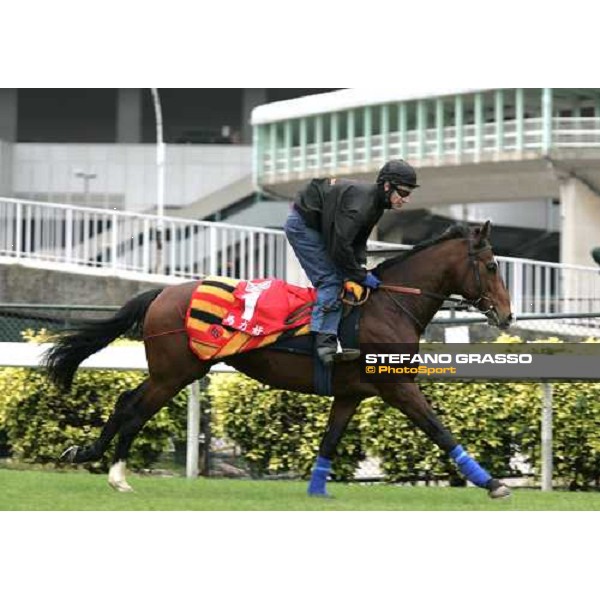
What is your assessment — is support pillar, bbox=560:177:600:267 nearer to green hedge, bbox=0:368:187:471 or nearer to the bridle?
green hedge, bbox=0:368:187:471

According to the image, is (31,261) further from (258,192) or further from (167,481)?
(258,192)

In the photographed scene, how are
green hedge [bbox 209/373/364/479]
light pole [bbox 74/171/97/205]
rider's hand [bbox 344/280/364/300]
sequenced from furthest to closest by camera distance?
light pole [bbox 74/171/97/205], green hedge [bbox 209/373/364/479], rider's hand [bbox 344/280/364/300]

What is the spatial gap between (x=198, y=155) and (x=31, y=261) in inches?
894

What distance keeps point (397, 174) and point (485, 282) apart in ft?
3.04

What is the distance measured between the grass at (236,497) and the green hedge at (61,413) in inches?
23.9

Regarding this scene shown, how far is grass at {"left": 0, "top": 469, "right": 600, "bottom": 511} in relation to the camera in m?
7.79

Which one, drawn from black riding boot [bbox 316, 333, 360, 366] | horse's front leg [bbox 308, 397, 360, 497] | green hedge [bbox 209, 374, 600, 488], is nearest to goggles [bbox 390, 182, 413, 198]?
black riding boot [bbox 316, 333, 360, 366]

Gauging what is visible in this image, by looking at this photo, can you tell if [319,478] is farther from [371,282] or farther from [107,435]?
[107,435]

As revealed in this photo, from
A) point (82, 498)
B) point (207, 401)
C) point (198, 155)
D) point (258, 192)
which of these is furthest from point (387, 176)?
point (198, 155)

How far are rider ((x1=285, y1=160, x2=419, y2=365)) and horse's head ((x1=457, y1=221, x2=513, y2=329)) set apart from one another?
0.56 meters

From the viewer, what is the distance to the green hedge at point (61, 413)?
1057 cm

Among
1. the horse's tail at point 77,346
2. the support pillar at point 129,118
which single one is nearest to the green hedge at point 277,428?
the horse's tail at point 77,346

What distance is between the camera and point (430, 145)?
116 feet

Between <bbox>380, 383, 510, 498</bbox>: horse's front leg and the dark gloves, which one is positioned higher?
the dark gloves
